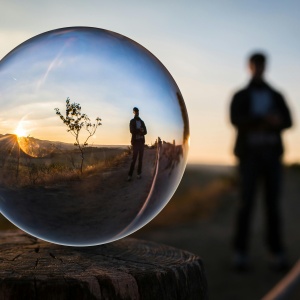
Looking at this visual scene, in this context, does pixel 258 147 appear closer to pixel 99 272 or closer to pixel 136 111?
pixel 136 111

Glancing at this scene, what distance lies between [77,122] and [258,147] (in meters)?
4.64

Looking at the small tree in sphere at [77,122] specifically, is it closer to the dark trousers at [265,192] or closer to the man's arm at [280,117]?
the man's arm at [280,117]

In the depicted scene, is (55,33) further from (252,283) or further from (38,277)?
(252,283)

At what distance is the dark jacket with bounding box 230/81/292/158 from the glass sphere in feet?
13.7

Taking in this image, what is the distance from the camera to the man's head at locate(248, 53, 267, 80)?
652 cm

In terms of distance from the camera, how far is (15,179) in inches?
85.7

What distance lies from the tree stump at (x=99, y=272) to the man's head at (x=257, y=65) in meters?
4.34

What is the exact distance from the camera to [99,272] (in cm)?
202

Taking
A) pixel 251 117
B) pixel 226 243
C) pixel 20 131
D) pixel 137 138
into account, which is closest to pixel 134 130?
pixel 137 138

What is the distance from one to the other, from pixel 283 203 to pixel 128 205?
35.4 ft

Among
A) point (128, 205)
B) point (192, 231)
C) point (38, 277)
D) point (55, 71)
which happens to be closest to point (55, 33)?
point (55, 71)

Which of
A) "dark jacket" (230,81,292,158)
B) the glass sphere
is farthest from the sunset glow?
"dark jacket" (230,81,292,158)

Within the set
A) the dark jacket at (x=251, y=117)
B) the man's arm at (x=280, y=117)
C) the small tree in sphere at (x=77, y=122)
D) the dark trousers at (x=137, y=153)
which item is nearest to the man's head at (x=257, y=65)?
the dark jacket at (x=251, y=117)

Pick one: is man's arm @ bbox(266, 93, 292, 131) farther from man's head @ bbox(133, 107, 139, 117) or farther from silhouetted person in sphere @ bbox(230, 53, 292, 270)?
man's head @ bbox(133, 107, 139, 117)
